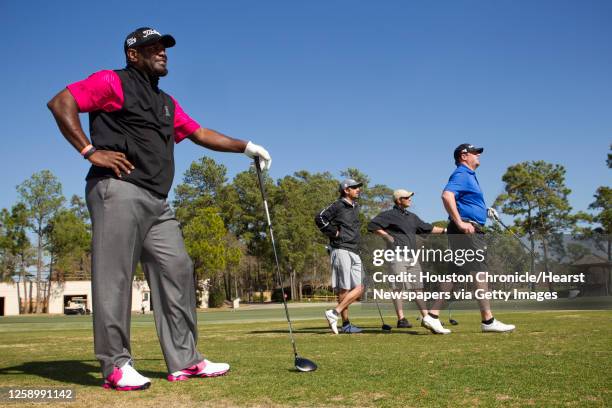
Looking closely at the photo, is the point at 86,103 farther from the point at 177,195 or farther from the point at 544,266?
the point at 177,195

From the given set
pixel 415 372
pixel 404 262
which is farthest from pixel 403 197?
pixel 415 372

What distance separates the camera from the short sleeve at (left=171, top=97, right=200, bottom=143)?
4832 millimetres

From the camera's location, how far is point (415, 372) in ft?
14.2

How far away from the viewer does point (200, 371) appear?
4.43m

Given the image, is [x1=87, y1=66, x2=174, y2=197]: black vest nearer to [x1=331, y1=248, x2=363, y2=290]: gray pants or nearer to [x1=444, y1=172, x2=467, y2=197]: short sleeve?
[x1=444, y1=172, x2=467, y2=197]: short sleeve

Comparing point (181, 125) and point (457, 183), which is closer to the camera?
point (181, 125)

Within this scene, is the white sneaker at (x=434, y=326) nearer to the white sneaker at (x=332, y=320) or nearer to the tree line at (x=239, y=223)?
the white sneaker at (x=332, y=320)

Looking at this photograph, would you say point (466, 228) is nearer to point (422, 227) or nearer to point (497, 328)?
point (497, 328)

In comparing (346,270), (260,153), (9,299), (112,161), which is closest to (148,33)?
(112,161)

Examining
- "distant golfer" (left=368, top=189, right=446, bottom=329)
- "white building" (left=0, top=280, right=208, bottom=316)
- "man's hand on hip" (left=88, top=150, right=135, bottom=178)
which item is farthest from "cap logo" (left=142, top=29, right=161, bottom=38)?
"white building" (left=0, top=280, right=208, bottom=316)

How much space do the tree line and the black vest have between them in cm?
3437

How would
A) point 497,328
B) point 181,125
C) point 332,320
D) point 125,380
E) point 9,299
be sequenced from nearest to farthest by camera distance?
point 125,380, point 181,125, point 497,328, point 332,320, point 9,299

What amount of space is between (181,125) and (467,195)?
4.47 m

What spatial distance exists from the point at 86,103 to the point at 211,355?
2.97 metres
